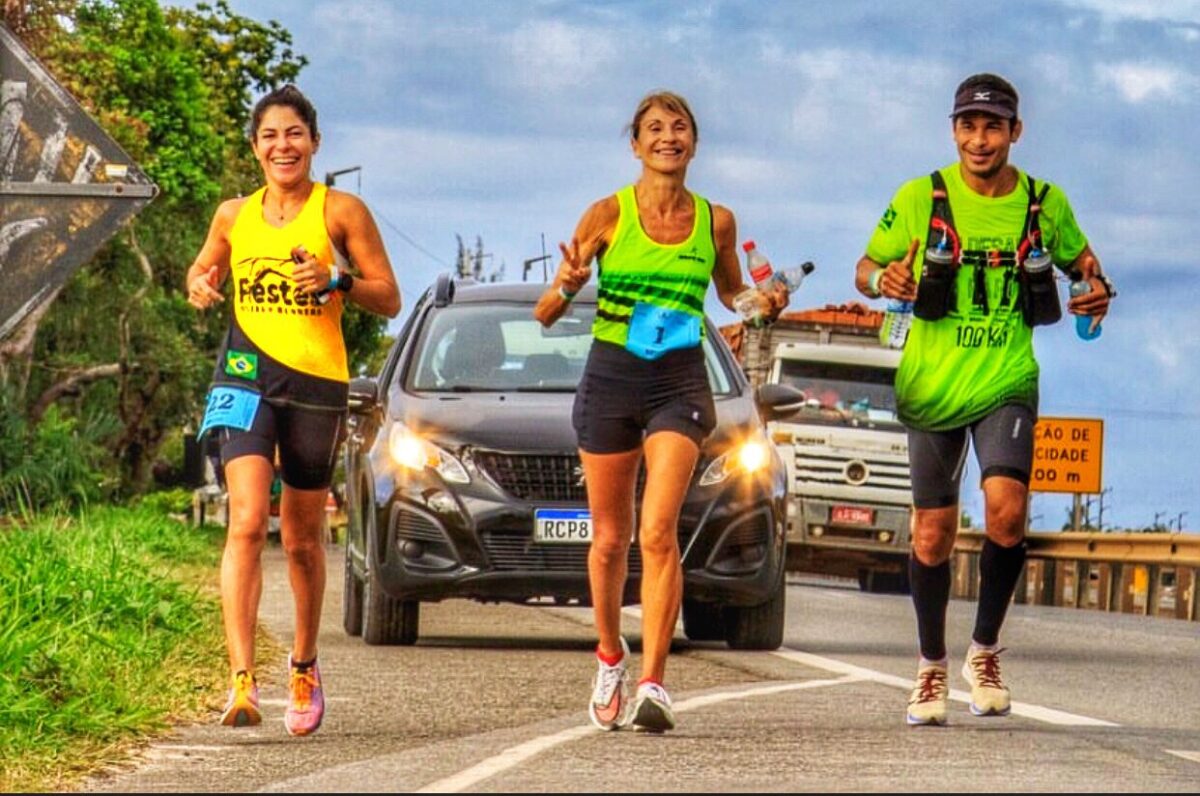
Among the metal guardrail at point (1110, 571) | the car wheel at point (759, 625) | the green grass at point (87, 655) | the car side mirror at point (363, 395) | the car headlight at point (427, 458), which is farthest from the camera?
the metal guardrail at point (1110, 571)

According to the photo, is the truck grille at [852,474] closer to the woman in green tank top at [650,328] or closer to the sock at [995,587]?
the sock at [995,587]

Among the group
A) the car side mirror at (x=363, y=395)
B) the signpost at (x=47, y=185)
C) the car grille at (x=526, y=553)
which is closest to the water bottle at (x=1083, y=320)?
the signpost at (x=47, y=185)

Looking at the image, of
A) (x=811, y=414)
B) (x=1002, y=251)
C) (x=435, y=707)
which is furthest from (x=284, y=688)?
(x=811, y=414)

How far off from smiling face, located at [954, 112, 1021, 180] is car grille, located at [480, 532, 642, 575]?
4523mm

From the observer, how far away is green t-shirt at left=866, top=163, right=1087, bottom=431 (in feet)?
28.9

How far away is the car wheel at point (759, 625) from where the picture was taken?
537 inches

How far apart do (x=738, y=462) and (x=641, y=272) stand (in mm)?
4530

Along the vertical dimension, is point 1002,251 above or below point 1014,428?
above

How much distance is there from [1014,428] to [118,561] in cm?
639

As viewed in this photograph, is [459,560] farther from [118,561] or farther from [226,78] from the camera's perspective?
[226,78]

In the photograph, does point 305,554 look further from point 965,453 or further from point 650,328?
point 965,453

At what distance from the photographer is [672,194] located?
8.63 m

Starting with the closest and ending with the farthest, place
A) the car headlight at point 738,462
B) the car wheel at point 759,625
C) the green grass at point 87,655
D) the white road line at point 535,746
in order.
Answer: the white road line at point 535,746 < the green grass at point 87,655 < the car headlight at point 738,462 < the car wheel at point 759,625

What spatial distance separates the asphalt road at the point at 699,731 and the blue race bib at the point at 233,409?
1.00m
